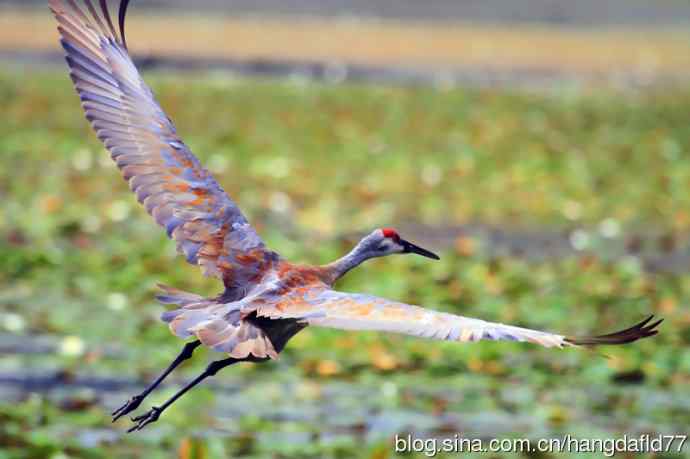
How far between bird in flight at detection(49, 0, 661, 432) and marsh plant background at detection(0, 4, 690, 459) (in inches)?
35.2

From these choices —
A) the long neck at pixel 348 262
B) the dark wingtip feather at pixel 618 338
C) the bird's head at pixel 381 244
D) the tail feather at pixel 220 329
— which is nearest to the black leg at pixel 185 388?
the tail feather at pixel 220 329

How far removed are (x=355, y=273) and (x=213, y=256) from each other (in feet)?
14.9

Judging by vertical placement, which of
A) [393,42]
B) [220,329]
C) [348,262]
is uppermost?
[393,42]

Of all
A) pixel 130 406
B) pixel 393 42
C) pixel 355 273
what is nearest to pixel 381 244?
pixel 130 406

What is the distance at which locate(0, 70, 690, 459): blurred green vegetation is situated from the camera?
745 centimetres

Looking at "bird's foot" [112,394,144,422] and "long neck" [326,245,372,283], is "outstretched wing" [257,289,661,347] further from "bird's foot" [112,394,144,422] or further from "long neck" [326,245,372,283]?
"bird's foot" [112,394,144,422]

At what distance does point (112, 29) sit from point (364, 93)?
1357cm

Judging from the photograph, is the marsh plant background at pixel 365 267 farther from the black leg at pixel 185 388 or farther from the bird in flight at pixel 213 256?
the bird in flight at pixel 213 256

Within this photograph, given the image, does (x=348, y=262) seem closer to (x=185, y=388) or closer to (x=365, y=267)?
(x=185, y=388)

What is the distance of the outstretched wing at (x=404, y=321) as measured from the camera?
479cm

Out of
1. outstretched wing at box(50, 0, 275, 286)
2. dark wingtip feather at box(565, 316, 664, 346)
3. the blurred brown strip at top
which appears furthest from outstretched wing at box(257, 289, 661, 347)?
the blurred brown strip at top

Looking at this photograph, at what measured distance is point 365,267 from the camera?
35.1 ft

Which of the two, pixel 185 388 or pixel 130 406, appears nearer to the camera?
pixel 185 388

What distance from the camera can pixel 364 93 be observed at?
1995cm
